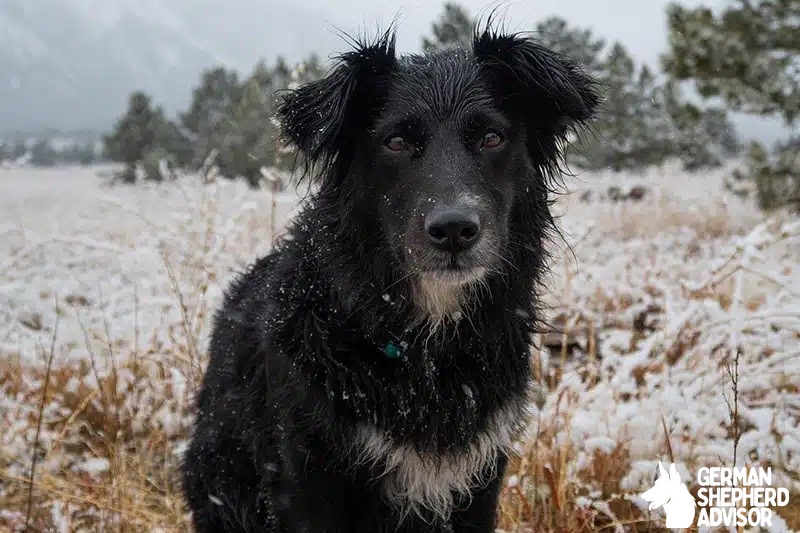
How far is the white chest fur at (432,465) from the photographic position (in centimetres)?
232

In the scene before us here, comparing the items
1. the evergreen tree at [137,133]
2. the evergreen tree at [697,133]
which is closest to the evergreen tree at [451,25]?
the evergreen tree at [697,133]

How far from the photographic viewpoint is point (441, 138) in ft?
8.01

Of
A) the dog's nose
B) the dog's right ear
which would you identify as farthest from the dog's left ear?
the dog's nose

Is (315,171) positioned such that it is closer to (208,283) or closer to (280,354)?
(280,354)

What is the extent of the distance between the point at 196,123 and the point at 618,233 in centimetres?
3108

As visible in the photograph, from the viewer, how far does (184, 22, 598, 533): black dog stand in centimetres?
233

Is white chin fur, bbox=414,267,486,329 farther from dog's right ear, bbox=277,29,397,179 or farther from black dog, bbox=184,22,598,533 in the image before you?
dog's right ear, bbox=277,29,397,179

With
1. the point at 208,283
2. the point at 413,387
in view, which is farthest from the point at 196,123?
the point at 413,387

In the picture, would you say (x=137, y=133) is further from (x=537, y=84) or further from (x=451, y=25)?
(x=537, y=84)

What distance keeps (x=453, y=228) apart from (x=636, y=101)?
36490mm

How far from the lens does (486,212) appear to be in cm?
229

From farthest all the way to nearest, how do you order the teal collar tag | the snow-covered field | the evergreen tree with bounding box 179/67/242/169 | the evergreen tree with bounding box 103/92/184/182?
the evergreen tree with bounding box 179/67/242/169
the evergreen tree with bounding box 103/92/184/182
the snow-covered field
the teal collar tag

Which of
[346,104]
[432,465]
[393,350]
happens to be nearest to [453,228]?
[393,350]

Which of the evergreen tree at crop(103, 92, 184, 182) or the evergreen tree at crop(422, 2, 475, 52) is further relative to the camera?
the evergreen tree at crop(103, 92, 184, 182)
